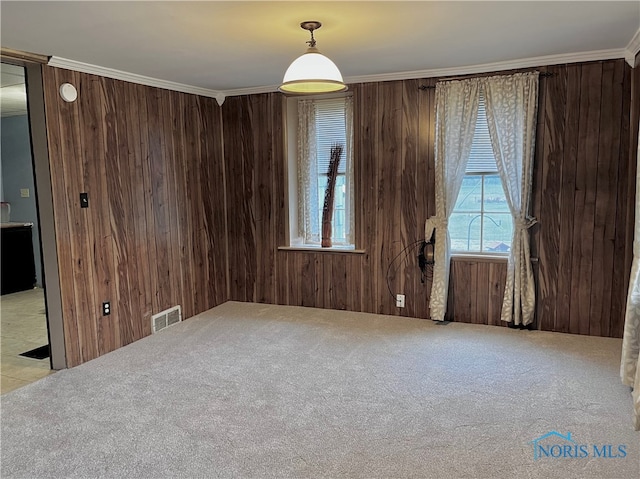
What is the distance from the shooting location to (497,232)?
13.9ft

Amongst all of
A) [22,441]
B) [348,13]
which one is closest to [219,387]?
[22,441]

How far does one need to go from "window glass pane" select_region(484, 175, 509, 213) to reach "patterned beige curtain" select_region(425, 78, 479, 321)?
27cm

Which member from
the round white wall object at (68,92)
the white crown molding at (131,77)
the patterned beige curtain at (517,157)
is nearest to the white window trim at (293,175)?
the white crown molding at (131,77)

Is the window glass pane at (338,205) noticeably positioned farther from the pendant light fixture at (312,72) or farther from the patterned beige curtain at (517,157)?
the pendant light fixture at (312,72)

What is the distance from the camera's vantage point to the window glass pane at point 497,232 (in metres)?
4.17

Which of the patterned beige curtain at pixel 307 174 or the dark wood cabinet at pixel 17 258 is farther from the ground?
the patterned beige curtain at pixel 307 174

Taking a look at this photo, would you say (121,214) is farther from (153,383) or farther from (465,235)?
(465,235)

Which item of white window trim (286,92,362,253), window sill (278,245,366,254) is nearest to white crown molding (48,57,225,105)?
white window trim (286,92,362,253)

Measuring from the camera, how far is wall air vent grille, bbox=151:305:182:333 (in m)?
4.25

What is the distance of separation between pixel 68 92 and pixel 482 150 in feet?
11.2

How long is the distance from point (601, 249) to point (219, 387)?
127 inches

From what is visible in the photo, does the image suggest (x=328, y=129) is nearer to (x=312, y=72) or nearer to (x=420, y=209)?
(x=420, y=209)

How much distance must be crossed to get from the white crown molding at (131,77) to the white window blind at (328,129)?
1086mm

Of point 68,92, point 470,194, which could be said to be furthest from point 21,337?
point 470,194
